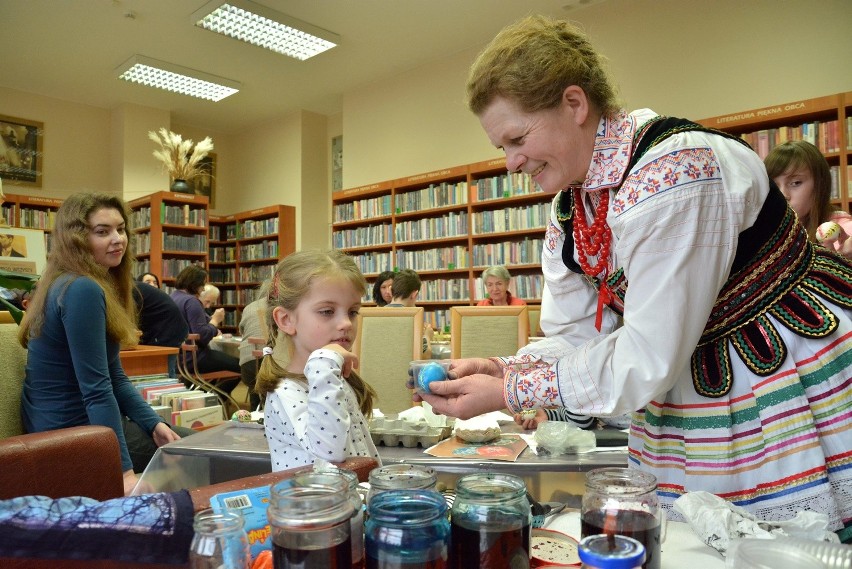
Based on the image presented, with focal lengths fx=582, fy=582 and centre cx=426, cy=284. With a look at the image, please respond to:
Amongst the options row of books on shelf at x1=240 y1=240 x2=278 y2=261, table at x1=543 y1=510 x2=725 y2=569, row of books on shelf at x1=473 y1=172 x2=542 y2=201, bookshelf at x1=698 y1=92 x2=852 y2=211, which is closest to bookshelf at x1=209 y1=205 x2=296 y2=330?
row of books on shelf at x1=240 y1=240 x2=278 y2=261

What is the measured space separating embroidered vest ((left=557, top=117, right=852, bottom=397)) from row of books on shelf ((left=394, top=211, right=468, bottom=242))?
17.8 ft

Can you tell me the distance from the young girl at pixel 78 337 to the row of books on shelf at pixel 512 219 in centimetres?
429

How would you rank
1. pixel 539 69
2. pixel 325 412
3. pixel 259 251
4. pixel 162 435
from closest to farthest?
1. pixel 539 69
2. pixel 325 412
3. pixel 162 435
4. pixel 259 251

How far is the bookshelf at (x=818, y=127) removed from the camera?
4121 mm

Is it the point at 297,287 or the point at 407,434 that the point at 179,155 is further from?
the point at 407,434

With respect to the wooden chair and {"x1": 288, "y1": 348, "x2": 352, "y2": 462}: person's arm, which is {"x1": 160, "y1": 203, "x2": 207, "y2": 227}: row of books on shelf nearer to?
the wooden chair

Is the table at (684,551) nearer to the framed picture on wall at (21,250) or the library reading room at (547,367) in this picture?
the library reading room at (547,367)

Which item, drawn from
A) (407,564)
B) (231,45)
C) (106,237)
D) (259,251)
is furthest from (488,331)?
(259,251)

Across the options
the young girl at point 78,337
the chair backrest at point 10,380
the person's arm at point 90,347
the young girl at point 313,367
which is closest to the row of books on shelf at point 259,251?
the young girl at point 78,337

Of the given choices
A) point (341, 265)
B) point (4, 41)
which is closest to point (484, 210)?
point (341, 265)

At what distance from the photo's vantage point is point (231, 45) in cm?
652

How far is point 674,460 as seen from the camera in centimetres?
104

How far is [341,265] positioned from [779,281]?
115cm

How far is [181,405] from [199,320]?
8.90 feet
